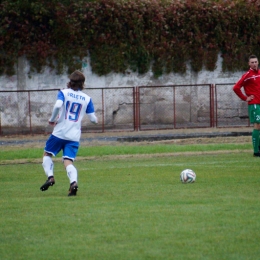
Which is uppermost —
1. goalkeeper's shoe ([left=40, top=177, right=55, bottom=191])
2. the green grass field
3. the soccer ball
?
goalkeeper's shoe ([left=40, top=177, right=55, bottom=191])

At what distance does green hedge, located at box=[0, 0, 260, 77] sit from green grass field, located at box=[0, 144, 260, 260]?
15189mm

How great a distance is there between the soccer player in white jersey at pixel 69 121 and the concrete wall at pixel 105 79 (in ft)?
64.0

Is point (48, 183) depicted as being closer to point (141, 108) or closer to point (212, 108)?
point (212, 108)

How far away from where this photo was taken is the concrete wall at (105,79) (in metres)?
30.3

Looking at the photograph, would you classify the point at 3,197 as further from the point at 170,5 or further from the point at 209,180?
the point at 170,5

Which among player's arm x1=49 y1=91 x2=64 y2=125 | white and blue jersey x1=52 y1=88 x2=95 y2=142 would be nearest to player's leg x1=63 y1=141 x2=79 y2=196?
A: white and blue jersey x1=52 y1=88 x2=95 y2=142

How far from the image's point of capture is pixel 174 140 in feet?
79.6

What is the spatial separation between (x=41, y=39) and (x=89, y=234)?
23.7 metres

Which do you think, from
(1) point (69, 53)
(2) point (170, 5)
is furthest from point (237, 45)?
(1) point (69, 53)

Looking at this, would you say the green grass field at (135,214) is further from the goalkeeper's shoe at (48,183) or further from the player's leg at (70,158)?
the player's leg at (70,158)

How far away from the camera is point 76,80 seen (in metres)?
10.7

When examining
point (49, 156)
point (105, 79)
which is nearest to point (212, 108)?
point (105, 79)

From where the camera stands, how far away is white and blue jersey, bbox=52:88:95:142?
10828 millimetres

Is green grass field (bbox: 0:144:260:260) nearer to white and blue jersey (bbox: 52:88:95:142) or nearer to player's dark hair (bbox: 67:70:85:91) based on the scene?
white and blue jersey (bbox: 52:88:95:142)
